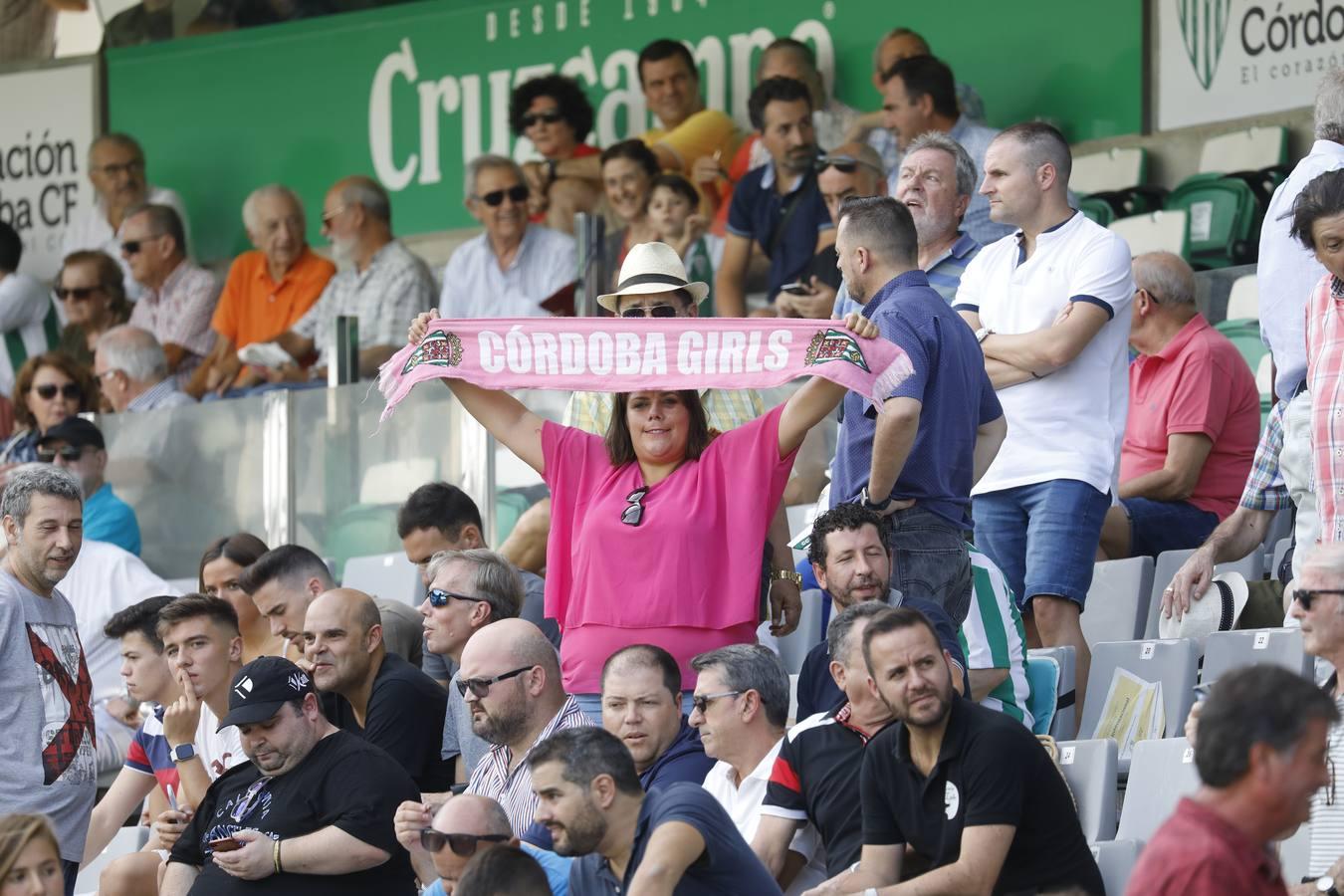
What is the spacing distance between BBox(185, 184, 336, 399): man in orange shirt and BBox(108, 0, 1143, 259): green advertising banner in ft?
5.63

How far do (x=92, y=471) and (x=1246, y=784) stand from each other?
7.59 metres

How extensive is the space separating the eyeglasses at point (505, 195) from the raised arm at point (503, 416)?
457 cm

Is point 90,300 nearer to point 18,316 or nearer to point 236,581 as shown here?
point 18,316

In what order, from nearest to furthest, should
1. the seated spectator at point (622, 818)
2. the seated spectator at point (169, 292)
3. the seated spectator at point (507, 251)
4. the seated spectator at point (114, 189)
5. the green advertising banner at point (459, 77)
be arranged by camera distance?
the seated spectator at point (622, 818) < the seated spectator at point (507, 251) < the green advertising banner at point (459, 77) < the seated spectator at point (169, 292) < the seated spectator at point (114, 189)

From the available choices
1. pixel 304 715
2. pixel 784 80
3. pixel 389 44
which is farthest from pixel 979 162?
pixel 389 44

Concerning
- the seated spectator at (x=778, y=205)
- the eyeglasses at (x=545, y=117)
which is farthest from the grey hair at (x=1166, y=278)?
the eyeglasses at (x=545, y=117)

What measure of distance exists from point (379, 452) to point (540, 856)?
5.21m

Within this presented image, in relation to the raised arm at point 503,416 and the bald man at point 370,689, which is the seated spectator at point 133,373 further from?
the raised arm at point 503,416

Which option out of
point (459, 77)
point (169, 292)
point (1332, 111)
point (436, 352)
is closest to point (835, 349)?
point (436, 352)

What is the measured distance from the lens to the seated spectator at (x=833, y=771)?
5.73m

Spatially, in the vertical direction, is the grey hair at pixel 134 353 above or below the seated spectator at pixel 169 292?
below

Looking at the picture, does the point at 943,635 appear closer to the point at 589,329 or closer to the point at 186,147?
the point at 589,329

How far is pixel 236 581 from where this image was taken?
852 cm

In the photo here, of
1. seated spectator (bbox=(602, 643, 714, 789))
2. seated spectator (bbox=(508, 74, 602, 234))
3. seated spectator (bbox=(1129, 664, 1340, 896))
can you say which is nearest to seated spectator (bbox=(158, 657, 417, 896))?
seated spectator (bbox=(602, 643, 714, 789))
